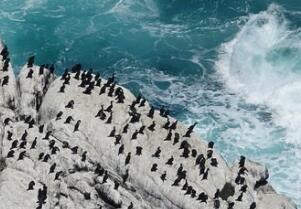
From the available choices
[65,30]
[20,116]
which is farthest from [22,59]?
[20,116]

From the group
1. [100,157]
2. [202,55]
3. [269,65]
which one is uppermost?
[100,157]

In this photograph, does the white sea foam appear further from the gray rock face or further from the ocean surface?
the gray rock face

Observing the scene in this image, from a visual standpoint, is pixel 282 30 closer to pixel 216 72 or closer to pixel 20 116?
pixel 216 72

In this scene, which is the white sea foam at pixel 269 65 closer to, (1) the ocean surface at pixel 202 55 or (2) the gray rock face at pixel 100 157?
(1) the ocean surface at pixel 202 55

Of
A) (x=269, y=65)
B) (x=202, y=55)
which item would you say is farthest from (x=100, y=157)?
(x=269, y=65)

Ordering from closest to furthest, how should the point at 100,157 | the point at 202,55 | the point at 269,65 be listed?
the point at 100,157, the point at 202,55, the point at 269,65

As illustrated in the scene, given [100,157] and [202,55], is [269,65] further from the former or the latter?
[100,157]

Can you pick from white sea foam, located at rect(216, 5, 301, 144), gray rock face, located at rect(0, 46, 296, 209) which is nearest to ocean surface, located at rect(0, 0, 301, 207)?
white sea foam, located at rect(216, 5, 301, 144)
